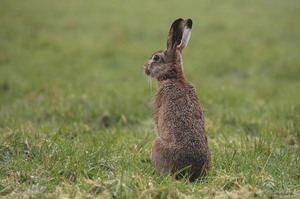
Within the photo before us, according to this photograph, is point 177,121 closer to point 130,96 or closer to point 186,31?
point 186,31

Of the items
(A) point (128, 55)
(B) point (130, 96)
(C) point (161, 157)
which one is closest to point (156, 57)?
(C) point (161, 157)

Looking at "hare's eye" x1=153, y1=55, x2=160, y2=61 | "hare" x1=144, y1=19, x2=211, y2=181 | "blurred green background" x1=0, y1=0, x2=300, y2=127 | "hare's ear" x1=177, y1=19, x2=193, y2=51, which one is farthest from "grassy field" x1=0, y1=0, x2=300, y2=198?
"hare's ear" x1=177, y1=19, x2=193, y2=51

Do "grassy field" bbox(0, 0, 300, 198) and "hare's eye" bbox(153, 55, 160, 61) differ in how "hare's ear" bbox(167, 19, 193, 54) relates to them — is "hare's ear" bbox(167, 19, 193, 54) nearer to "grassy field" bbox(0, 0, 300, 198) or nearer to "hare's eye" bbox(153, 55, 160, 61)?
"hare's eye" bbox(153, 55, 160, 61)

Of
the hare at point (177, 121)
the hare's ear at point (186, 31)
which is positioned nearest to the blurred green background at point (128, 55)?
the hare at point (177, 121)

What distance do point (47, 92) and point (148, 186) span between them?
6.40m

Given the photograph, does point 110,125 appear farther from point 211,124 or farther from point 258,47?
point 258,47

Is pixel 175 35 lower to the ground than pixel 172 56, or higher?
higher

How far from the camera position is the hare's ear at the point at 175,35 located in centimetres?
566

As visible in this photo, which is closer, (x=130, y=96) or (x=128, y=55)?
(x=130, y=96)

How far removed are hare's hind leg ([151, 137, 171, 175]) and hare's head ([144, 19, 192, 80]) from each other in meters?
0.99

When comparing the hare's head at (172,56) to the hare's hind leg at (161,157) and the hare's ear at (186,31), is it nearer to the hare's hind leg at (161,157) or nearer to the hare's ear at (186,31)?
the hare's ear at (186,31)

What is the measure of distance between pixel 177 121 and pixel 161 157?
1.36ft

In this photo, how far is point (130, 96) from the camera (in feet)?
32.9

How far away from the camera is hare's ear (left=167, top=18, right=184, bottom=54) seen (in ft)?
18.6
